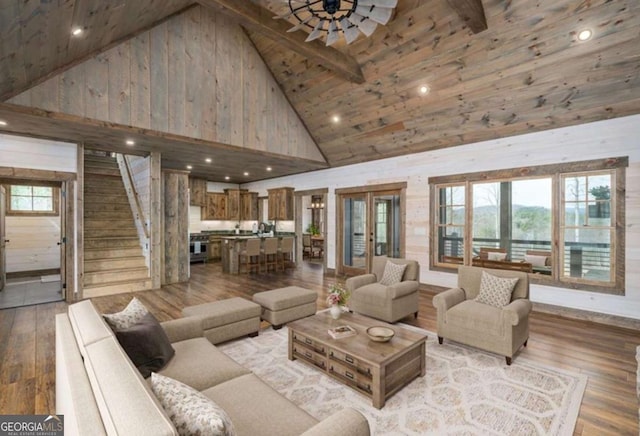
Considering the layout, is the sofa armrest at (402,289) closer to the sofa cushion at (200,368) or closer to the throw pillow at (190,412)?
the sofa cushion at (200,368)

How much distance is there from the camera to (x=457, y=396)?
2.48 metres

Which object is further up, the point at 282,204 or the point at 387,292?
the point at 282,204

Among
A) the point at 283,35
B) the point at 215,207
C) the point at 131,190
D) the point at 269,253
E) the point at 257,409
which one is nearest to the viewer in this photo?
the point at 257,409

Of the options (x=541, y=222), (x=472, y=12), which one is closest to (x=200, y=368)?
(x=472, y=12)

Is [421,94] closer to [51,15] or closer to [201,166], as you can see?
[51,15]

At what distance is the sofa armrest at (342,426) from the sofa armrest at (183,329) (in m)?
1.79

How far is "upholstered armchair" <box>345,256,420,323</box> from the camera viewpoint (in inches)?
159

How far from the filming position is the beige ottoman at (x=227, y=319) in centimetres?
330

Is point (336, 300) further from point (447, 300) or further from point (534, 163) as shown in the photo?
point (534, 163)

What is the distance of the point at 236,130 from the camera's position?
5816 millimetres

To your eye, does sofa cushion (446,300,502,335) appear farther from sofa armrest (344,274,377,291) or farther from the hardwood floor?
sofa armrest (344,274,377,291)

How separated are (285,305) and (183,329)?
4.97 ft

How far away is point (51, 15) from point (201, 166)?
209 inches

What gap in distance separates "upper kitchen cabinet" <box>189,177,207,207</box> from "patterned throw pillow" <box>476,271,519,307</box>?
9.18m
